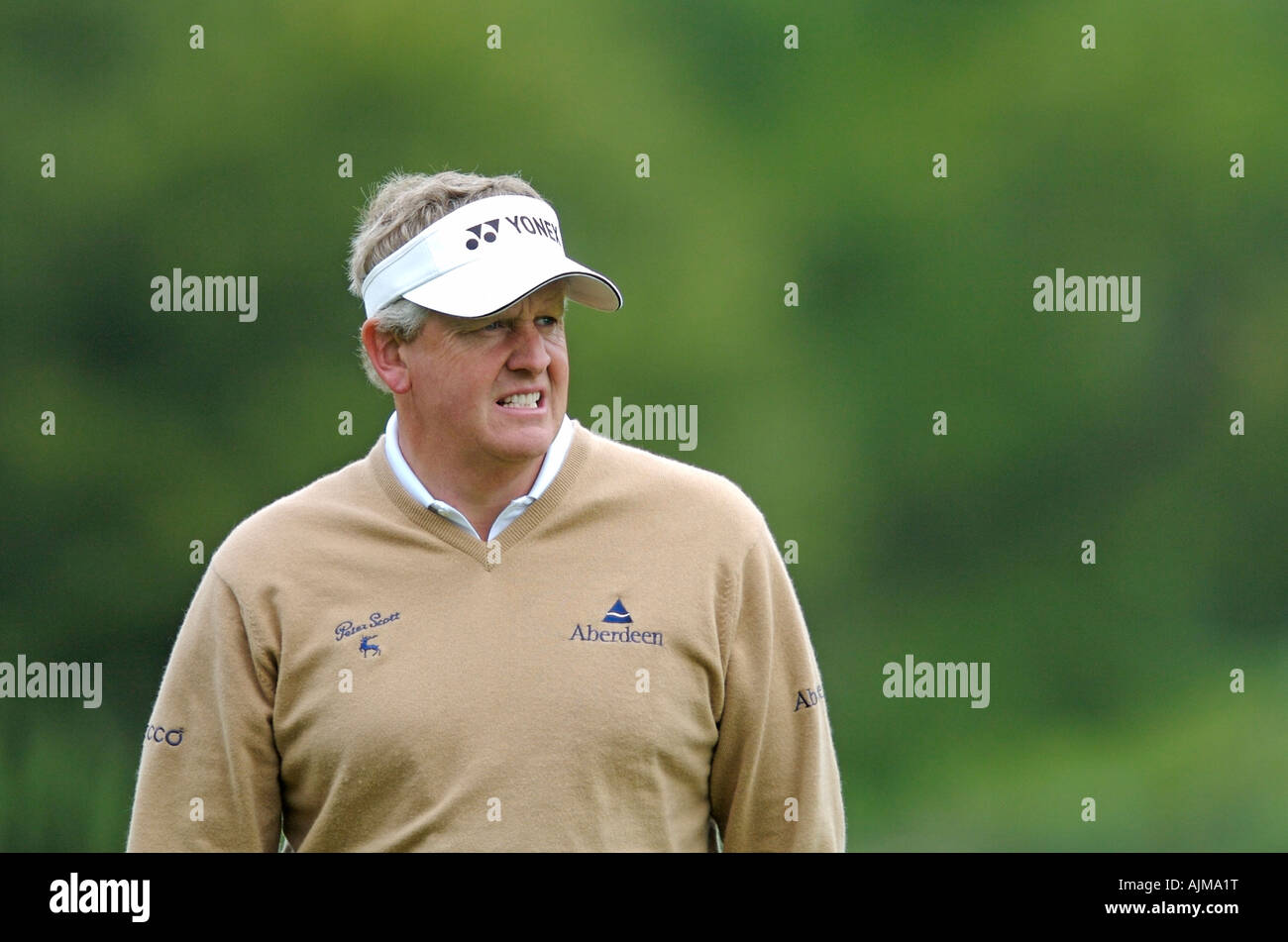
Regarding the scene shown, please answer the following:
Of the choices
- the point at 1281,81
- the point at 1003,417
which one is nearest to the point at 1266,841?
the point at 1003,417

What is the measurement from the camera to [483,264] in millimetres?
2848

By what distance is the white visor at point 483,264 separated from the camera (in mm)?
2838

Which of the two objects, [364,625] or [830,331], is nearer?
[364,625]

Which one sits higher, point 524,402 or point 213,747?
point 524,402

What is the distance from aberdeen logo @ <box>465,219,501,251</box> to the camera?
9.44ft

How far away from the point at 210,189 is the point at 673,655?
848 centimetres
